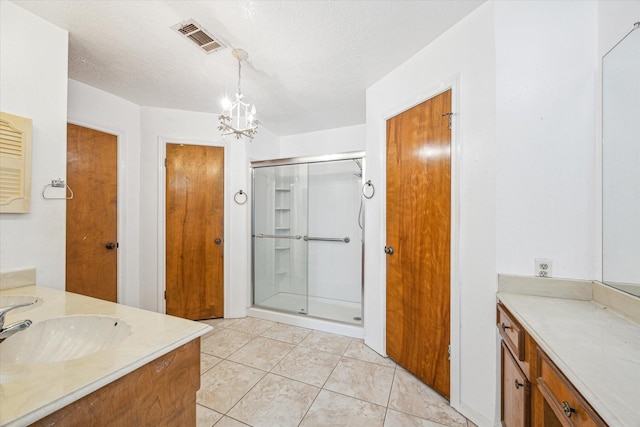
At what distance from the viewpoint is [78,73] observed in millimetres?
2037

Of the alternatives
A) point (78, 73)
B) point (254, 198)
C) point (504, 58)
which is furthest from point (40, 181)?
point (504, 58)

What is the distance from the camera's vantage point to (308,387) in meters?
1.76

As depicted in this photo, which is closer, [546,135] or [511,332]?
[511,332]

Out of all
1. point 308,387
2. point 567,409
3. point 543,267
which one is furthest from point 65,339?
point 543,267

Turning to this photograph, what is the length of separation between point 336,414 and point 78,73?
3166 millimetres

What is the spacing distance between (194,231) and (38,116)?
1617 millimetres

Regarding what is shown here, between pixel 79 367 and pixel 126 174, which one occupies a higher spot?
pixel 126 174

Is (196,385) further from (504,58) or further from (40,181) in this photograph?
(504,58)

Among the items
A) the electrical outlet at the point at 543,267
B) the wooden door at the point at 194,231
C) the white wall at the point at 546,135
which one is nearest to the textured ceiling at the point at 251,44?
the white wall at the point at 546,135

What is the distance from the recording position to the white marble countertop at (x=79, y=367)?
52 centimetres

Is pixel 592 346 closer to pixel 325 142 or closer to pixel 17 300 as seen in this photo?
pixel 17 300

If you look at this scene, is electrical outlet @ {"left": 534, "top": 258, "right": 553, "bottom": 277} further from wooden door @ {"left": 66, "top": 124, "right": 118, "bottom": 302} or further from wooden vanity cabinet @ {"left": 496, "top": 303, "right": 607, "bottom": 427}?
wooden door @ {"left": 66, "top": 124, "right": 118, "bottom": 302}

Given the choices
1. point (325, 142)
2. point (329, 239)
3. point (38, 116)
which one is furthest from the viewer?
point (325, 142)

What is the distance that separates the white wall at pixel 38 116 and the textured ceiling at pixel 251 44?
0.13m
